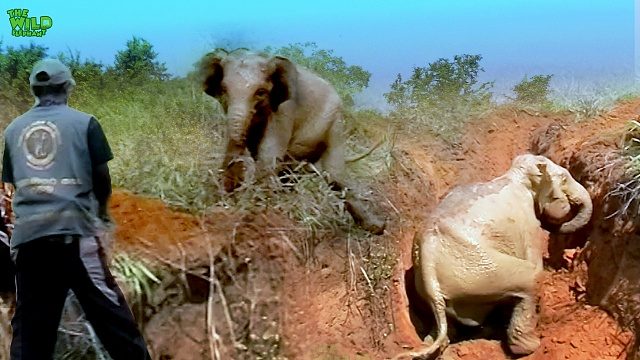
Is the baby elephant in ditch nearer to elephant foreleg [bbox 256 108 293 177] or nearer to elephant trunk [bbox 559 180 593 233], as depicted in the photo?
elephant trunk [bbox 559 180 593 233]

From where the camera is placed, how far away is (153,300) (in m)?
1.67

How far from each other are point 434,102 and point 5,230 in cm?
126

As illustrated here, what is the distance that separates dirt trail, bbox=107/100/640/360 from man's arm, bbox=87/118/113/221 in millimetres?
140

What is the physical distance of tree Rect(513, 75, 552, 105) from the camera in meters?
2.21

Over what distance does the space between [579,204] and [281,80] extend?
918 millimetres

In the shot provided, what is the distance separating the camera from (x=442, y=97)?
236 centimetres

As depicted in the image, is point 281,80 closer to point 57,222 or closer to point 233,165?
point 233,165

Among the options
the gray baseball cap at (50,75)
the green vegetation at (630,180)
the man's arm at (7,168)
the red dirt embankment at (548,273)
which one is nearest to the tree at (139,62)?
the gray baseball cap at (50,75)

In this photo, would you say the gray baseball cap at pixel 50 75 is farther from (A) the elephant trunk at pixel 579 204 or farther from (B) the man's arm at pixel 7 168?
(A) the elephant trunk at pixel 579 204

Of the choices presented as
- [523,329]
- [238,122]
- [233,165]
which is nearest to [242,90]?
[238,122]

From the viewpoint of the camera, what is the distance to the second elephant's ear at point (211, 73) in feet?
6.66

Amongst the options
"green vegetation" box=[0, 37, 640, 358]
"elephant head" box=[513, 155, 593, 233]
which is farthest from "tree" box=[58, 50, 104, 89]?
"elephant head" box=[513, 155, 593, 233]

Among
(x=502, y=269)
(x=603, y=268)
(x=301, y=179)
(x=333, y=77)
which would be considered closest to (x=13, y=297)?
(x=301, y=179)

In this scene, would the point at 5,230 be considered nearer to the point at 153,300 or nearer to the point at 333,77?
the point at 153,300
